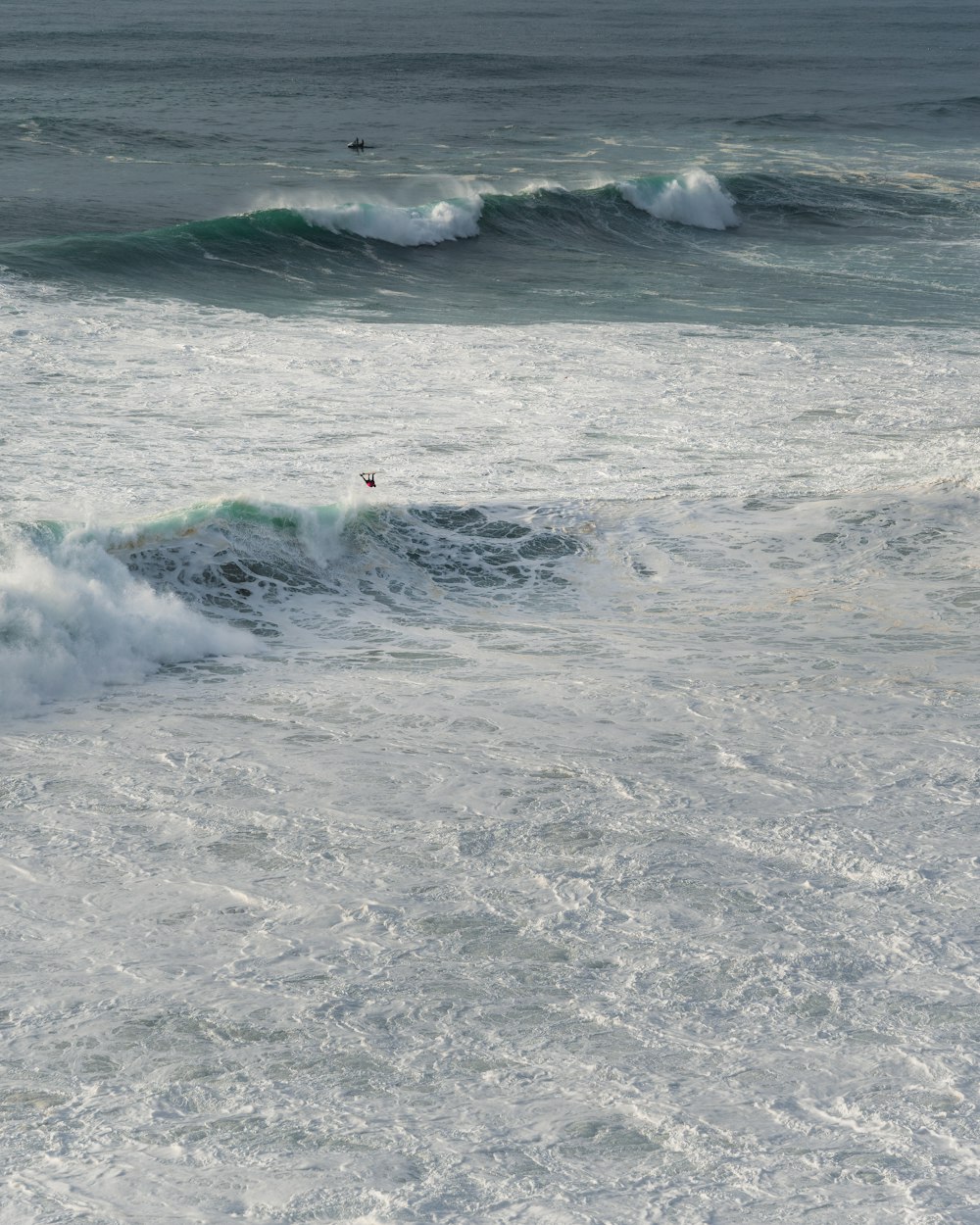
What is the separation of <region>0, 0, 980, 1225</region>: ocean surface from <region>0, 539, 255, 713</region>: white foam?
0.03 m

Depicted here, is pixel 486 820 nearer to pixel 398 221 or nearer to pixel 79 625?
pixel 79 625

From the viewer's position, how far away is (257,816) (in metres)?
5.91

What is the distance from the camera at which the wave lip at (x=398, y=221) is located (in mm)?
21891

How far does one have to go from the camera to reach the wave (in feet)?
24.1

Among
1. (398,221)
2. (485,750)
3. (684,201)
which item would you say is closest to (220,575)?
(485,750)

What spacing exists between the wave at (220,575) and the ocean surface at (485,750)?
0.09 feet

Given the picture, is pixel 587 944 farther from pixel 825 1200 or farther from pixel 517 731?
pixel 517 731

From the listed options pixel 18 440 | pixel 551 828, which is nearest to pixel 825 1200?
pixel 551 828

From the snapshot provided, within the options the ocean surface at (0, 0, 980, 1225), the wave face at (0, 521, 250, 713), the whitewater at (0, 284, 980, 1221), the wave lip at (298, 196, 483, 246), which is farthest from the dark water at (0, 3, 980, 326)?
the wave face at (0, 521, 250, 713)

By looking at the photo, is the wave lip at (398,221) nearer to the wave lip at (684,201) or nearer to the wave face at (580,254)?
the wave face at (580,254)

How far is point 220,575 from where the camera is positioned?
859cm

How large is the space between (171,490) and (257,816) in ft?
14.2

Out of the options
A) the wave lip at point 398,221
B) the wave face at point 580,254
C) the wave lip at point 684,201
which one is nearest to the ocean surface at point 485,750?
the wave face at point 580,254

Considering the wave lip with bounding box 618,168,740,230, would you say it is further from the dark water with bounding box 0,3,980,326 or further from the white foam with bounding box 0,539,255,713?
the white foam with bounding box 0,539,255,713
